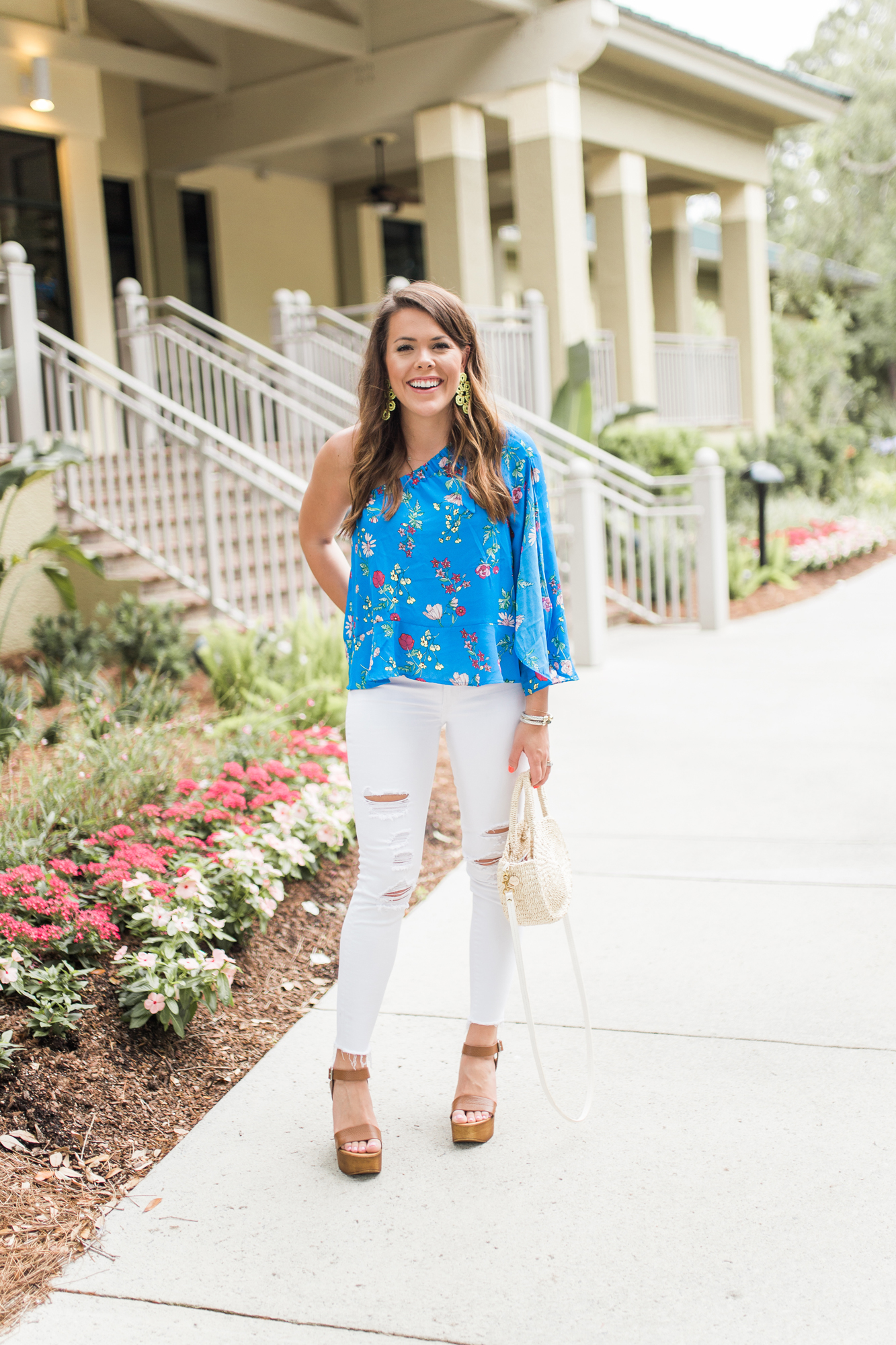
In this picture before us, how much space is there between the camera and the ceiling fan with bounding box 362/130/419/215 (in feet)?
43.9

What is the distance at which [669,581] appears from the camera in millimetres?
10086

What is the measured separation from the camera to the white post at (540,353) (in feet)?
39.6

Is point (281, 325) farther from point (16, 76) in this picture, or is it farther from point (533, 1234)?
point (533, 1234)

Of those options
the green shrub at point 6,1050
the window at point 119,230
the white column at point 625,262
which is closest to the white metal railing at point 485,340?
the window at point 119,230

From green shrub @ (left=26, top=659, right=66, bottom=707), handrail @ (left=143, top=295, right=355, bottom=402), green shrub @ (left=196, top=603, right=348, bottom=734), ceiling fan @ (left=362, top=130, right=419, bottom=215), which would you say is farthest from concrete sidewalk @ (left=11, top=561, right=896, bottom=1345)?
ceiling fan @ (left=362, top=130, right=419, bottom=215)

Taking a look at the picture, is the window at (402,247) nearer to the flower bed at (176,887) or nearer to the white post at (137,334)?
the white post at (137,334)

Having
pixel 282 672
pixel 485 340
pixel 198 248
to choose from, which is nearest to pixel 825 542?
pixel 485 340

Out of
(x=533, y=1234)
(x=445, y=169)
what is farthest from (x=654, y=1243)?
(x=445, y=169)

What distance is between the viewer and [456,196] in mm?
12047

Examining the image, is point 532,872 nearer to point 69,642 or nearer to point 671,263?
point 69,642

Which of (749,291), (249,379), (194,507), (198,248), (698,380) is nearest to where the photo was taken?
(194,507)

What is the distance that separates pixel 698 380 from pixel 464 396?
1500 cm

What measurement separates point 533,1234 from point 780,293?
24.5m

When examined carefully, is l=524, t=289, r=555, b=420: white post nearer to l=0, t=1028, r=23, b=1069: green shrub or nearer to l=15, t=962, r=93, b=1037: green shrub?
l=15, t=962, r=93, b=1037: green shrub
